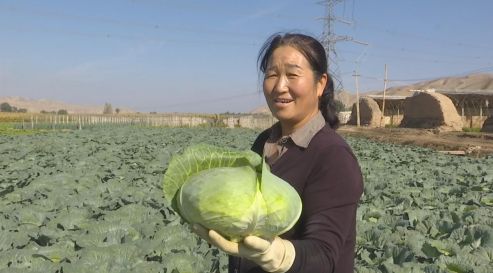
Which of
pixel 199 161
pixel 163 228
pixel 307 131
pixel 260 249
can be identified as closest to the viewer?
pixel 260 249

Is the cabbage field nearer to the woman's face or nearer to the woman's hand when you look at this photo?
the woman's face

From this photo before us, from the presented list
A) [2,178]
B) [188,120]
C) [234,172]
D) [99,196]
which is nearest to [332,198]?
[234,172]

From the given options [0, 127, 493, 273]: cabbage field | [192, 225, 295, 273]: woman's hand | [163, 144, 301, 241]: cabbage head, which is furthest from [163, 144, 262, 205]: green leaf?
[0, 127, 493, 273]: cabbage field

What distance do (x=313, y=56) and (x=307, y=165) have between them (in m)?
0.51

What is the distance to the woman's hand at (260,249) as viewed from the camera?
177cm

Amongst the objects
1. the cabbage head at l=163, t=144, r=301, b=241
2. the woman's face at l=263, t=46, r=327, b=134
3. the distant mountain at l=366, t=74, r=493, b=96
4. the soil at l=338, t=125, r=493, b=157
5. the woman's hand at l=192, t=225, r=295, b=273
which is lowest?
the soil at l=338, t=125, r=493, b=157

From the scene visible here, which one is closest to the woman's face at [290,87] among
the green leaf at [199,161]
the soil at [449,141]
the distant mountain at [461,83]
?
the green leaf at [199,161]

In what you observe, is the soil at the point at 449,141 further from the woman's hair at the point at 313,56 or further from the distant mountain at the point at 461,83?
the distant mountain at the point at 461,83

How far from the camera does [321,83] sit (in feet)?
8.17

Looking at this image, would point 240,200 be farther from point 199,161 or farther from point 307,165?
point 307,165

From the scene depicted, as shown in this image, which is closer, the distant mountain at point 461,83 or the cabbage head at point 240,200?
the cabbage head at point 240,200

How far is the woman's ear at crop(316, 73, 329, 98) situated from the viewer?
96.9 inches

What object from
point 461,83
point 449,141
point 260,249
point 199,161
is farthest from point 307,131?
point 461,83

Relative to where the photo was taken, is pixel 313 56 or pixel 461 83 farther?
pixel 461 83
